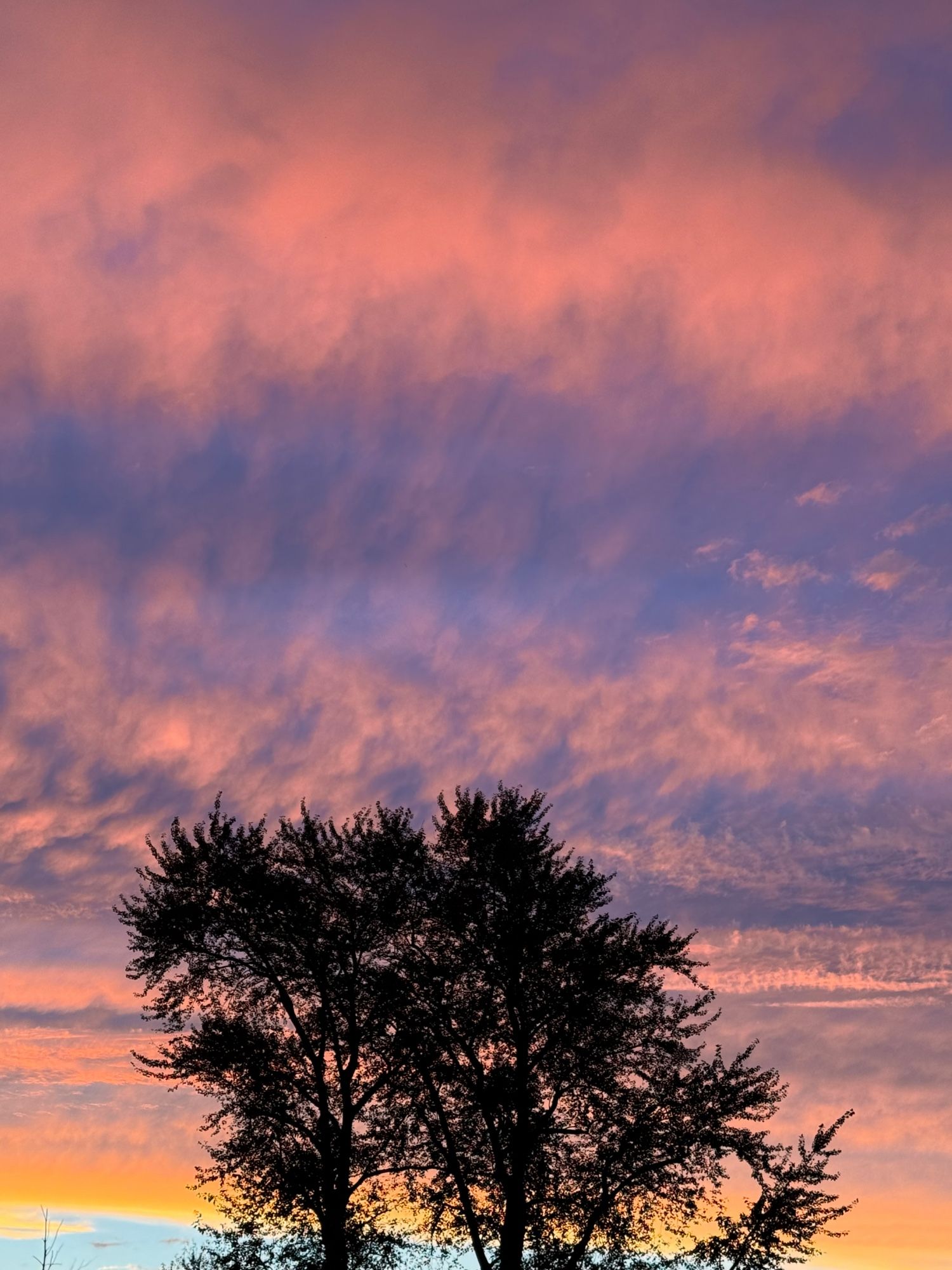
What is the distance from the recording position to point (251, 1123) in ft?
141

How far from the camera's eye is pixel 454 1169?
41.2 metres

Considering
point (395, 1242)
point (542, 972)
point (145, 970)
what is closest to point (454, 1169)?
point (395, 1242)

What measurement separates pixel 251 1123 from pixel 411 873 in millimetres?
9716

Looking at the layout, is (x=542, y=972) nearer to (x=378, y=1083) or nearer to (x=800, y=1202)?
(x=378, y=1083)

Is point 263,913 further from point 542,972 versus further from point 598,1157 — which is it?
point 598,1157

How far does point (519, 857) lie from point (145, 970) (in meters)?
13.5

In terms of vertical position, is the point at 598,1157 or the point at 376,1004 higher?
the point at 376,1004

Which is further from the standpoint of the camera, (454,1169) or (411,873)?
(411,873)

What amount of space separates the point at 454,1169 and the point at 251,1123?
7052 mm

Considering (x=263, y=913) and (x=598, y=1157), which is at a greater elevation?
(x=263, y=913)

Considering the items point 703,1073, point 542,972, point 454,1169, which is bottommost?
point 454,1169

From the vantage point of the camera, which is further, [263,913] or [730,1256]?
[263,913]

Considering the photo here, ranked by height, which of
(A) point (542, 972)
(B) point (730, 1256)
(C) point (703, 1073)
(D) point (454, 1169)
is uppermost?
(A) point (542, 972)

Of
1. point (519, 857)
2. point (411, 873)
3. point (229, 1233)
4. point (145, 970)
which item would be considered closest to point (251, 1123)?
point (229, 1233)
